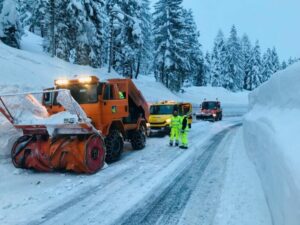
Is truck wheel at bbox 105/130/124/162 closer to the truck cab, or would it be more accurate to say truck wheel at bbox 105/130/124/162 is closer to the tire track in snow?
the tire track in snow

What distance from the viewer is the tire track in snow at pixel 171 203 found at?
632cm

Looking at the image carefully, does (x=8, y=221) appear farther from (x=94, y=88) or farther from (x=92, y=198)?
(x=94, y=88)

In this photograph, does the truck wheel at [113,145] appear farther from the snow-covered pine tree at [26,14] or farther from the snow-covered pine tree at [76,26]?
the snow-covered pine tree at [26,14]

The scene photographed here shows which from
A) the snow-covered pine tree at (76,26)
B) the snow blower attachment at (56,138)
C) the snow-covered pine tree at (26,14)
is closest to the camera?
the snow blower attachment at (56,138)

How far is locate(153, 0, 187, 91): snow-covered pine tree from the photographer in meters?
44.7

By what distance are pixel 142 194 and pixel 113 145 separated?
4104mm

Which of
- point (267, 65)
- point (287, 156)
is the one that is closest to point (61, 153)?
point (287, 156)

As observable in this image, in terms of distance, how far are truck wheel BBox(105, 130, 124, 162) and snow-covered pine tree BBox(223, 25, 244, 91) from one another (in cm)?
7343

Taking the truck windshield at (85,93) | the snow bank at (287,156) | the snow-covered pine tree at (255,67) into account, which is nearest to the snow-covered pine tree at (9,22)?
the truck windshield at (85,93)

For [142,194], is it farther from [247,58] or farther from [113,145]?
[247,58]

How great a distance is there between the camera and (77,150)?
9.88 metres

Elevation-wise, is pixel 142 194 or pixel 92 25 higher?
pixel 92 25

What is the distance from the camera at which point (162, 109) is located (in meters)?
20.9

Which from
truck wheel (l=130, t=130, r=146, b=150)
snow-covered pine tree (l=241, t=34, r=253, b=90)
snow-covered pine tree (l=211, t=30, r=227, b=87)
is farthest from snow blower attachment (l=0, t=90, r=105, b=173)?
snow-covered pine tree (l=241, t=34, r=253, b=90)
